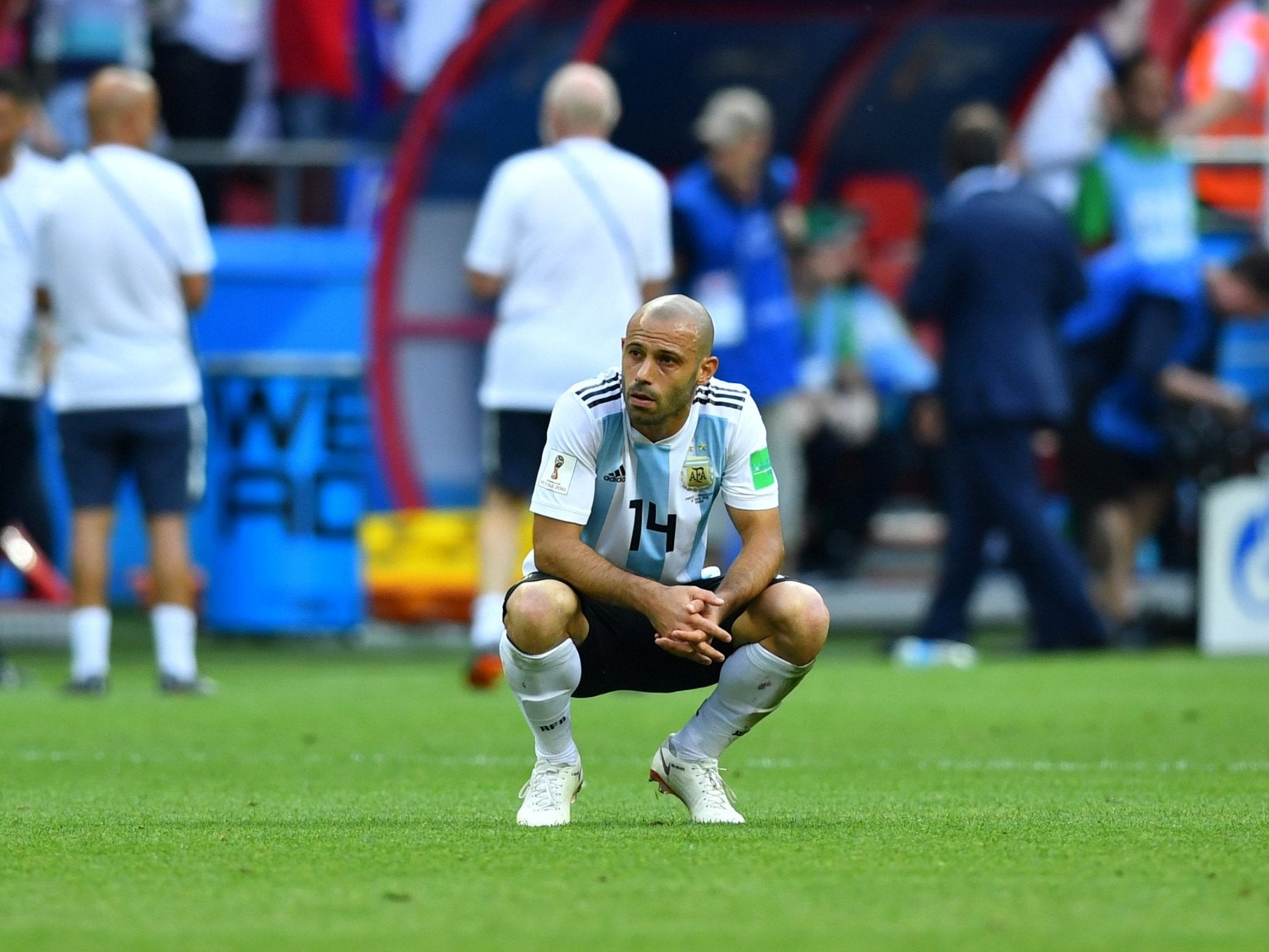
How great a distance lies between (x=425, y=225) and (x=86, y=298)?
3.87 metres

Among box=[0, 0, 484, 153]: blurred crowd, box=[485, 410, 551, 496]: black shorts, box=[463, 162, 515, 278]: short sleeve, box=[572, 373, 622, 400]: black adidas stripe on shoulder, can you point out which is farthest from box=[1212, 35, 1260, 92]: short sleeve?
box=[572, 373, 622, 400]: black adidas stripe on shoulder

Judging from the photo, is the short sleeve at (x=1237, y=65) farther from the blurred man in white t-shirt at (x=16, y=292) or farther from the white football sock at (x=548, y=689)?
the white football sock at (x=548, y=689)

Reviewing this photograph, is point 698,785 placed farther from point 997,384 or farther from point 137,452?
point 997,384

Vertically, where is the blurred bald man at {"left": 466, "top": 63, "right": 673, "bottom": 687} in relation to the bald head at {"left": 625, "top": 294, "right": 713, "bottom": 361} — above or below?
below

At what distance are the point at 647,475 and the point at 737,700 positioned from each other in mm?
548

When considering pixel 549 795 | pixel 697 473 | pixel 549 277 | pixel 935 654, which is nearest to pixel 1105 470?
pixel 935 654

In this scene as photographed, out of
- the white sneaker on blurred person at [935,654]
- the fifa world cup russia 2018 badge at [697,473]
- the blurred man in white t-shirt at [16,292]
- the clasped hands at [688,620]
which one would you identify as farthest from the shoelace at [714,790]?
the white sneaker on blurred person at [935,654]

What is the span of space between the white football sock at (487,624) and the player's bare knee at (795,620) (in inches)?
162

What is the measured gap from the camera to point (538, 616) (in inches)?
220

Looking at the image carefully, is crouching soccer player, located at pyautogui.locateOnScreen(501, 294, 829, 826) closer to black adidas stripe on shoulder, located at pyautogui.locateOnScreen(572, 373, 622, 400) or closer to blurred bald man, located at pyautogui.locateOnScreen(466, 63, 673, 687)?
black adidas stripe on shoulder, located at pyautogui.locateOnScreen(572, 373, 622, 400)

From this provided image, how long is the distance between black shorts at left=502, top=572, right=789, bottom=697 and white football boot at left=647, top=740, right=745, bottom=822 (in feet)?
0.59

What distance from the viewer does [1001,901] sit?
4570 mm

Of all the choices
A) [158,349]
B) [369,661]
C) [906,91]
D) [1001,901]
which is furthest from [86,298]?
[906,91]

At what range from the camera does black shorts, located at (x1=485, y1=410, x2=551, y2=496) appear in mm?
9828
